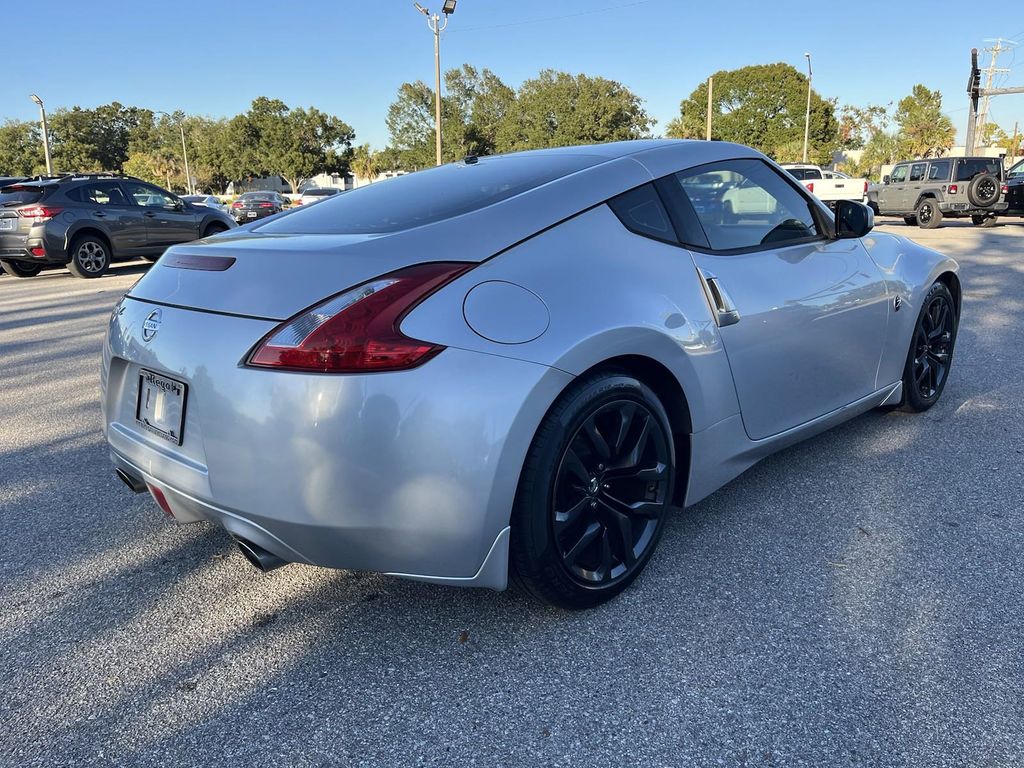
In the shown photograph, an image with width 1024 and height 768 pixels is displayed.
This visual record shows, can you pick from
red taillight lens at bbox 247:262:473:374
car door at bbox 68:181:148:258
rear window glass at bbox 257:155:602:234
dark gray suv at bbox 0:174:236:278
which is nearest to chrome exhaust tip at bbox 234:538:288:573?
red taillight lens at bbox 247:262:473:374

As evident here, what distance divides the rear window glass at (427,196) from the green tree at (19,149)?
90381mm

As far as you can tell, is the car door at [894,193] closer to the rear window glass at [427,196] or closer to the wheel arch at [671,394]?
the rear window glass at [427,196]

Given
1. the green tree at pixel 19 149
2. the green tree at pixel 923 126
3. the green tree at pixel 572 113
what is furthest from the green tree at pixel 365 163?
the green tree at pixel 923 126

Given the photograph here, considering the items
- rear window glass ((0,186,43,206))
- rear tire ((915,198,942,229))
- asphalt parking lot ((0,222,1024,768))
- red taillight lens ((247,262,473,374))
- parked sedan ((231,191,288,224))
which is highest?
parked sedan ((231,191,288,224))

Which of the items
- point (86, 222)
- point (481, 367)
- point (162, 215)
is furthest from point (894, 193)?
point (481, 367)

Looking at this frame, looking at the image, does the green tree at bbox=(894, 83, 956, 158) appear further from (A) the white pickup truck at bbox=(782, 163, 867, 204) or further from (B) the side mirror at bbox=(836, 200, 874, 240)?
(B) the side mirror at bbox=(836, 200, 874, 240)

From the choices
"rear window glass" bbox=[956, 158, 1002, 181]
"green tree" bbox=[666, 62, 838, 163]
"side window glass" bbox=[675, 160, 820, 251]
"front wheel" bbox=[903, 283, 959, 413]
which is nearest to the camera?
"side window glass" bbox=[675, 160, 820, 251]

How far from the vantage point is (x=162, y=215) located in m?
14.1

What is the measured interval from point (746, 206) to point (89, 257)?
13.0 meters

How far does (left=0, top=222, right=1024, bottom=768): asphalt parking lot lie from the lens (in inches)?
75.6

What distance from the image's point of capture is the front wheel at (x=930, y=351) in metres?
4.09

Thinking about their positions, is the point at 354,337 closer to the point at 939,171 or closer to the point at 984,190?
the point at 984,190

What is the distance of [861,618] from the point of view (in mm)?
2420

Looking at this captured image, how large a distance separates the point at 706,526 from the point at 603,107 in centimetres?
7100
